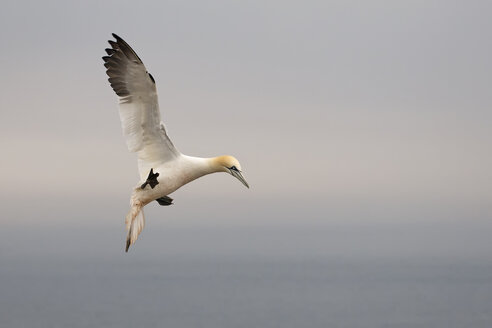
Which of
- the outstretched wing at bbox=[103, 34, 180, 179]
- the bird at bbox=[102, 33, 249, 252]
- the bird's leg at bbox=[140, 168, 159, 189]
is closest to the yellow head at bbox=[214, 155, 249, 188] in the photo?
the bird at bbox=[102, 33, 249, 252]

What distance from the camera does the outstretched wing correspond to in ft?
61.8

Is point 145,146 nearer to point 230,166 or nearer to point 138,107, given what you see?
point 138,107

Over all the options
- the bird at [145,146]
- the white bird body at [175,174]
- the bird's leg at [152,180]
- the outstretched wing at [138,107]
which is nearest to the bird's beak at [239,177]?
the bird at [145,146]

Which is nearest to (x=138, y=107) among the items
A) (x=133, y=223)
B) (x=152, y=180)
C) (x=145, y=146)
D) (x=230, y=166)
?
A: (x=145, y=146)

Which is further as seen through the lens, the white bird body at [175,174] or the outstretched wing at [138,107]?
the white bird body at [175,174]

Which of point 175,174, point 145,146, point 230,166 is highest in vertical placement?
point 145,146

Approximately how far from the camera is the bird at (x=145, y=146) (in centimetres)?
1888

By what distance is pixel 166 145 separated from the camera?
19.7 m

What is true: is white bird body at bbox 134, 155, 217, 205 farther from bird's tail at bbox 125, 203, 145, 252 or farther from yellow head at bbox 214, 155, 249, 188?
bird's tail at bbox 125, 203, 145, 252

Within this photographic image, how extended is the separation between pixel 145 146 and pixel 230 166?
2.24 meters

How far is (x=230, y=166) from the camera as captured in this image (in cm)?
1939

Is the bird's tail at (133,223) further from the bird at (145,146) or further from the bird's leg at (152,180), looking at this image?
the bird's leg at (152,180)

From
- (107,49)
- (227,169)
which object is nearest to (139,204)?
(227,169)

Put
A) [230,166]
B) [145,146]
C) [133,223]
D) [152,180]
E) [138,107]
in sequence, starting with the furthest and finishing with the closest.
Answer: [145,146] → [133,223] → [230,166] → [138,107] → [152,180]
